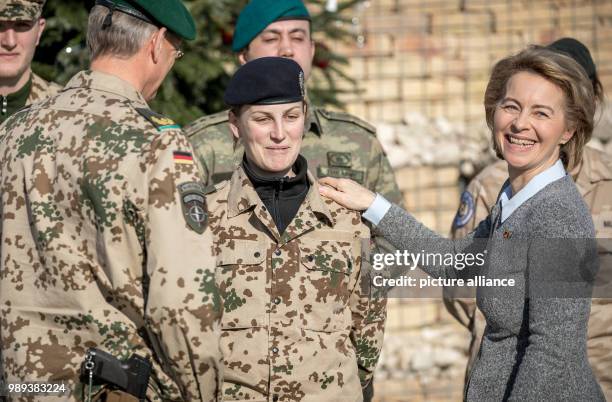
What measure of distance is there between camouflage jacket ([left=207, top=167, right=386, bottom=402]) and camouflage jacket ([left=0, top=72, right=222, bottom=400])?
283mm

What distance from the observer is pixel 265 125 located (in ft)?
11.0

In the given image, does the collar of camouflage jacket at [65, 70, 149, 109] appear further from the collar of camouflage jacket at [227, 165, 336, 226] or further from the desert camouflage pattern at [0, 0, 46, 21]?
the desert camouflage pattern at [0, 0, 46, 21]

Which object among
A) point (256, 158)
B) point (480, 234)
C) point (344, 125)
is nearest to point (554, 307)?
point (480, 234)

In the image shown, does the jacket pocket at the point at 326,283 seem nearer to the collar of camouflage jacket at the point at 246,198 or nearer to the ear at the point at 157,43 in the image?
the collar of camouflage jacket at the point at 246,198

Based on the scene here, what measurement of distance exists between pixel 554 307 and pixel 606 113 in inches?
250

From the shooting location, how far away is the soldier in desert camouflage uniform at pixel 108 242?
2.75 metres

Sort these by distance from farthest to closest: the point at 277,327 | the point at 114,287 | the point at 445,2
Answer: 1. the point at 445,2
2. the point at 277,327
3. the point at 114,287

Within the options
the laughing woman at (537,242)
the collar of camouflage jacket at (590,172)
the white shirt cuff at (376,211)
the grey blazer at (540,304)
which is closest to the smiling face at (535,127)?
the laughing woman at (537,242)

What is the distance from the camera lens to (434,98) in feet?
28.6

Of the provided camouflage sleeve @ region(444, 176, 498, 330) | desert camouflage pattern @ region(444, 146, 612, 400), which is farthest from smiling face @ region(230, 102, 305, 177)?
camouflage sleeve @ region(444, 176, 498, 330)

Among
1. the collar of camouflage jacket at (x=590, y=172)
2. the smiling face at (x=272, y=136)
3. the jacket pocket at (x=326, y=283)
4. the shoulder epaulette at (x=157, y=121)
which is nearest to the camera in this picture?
the shoulder epaulette at (x=157, y=121)

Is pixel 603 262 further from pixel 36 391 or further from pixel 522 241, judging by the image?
pixel 36 391

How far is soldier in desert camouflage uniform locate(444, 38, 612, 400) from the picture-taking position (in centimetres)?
402

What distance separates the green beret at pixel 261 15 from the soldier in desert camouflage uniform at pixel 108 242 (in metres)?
1.53
